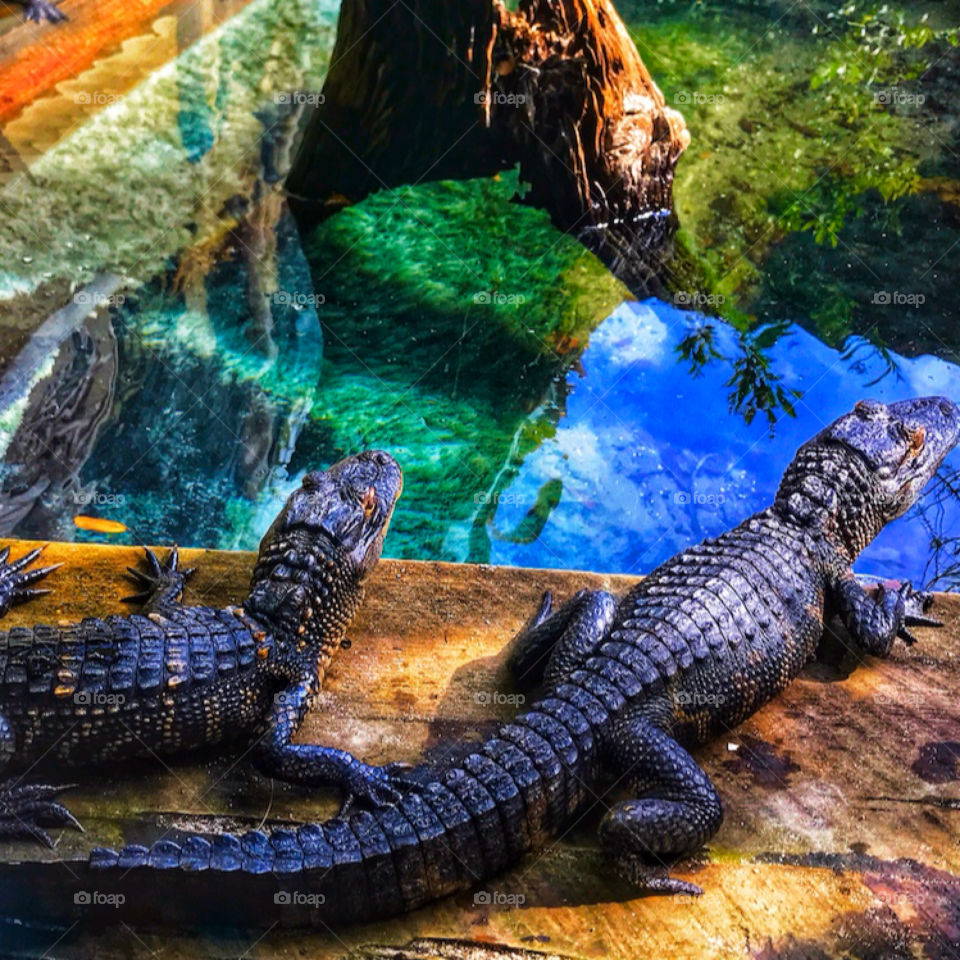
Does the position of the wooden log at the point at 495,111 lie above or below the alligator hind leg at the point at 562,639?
above

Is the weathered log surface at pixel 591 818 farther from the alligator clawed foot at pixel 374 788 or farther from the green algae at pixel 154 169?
the green algae at pixel 154 169

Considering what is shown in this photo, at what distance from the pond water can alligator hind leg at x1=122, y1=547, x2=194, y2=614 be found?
94 cm

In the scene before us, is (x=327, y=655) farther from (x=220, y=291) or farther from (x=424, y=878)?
(x=220, y=291)

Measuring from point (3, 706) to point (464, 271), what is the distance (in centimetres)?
461

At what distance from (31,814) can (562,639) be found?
2150mm

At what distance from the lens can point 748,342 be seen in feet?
23.2

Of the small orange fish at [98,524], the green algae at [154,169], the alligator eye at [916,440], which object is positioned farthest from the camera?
the green algae at [154,169]

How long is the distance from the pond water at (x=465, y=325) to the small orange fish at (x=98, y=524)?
39 millimetres

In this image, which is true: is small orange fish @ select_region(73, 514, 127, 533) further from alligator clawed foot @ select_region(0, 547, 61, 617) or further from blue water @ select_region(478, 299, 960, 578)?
blue water @ select_region(478, 299, 960, 578)

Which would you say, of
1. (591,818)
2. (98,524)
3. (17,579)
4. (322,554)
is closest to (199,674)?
(322,554)

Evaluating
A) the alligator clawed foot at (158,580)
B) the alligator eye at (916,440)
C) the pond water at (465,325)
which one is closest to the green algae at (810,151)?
the pond water at (465,325)

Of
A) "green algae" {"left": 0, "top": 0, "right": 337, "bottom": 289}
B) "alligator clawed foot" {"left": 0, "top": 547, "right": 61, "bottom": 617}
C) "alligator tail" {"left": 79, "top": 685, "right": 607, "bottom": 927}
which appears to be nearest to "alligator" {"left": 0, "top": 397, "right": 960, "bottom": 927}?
"alligator tail" {"left": 79, "top": 685, "right": 607, "bottom": 927}

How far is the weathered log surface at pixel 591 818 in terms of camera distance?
351 centimetres

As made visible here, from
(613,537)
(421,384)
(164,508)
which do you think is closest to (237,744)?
(164,508)
